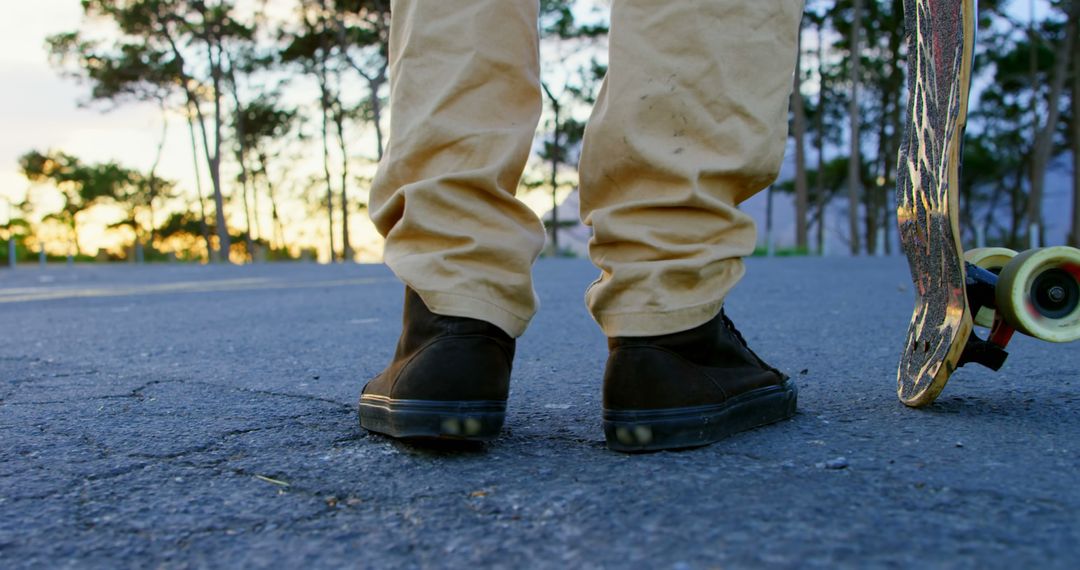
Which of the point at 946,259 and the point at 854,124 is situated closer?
the point at 946,259

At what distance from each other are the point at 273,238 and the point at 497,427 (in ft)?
116

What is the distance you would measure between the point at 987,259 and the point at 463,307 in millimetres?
779

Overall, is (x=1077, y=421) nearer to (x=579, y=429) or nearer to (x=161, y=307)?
(x=579, y=429)

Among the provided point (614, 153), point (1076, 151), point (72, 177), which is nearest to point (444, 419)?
point (614, 153)

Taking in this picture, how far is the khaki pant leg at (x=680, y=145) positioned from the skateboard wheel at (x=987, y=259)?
42 cm

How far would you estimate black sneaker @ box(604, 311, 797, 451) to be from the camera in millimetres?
1004

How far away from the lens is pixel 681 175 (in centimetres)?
105

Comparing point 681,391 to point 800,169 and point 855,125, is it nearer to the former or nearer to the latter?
point 855,125

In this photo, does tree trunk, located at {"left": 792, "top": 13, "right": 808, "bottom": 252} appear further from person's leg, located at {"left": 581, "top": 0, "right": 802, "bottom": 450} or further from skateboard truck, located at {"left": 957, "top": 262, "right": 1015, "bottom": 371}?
person's leg, located at {"left": 581, "top": 0, "right": 802, "bottom": 450}

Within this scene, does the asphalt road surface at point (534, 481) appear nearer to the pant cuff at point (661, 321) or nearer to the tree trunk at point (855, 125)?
the pant cuff at point (661, 321)

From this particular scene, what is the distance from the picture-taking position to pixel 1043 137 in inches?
714

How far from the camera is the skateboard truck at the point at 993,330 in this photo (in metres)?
1.18

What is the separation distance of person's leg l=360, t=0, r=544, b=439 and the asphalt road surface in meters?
0.13

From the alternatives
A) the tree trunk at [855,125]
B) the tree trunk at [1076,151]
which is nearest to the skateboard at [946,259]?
the tree trunk at [1076,151]
